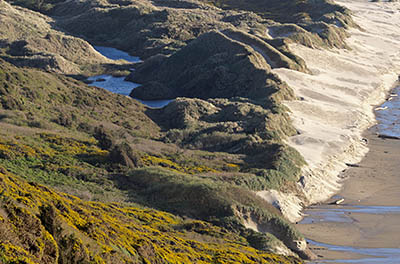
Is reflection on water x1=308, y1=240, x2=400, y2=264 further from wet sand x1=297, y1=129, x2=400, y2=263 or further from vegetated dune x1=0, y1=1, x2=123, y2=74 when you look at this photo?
vegetated dune x1=0, y1=1, x2=123, y2=74

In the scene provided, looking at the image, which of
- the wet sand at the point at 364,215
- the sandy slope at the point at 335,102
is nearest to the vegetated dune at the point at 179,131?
the sandy slope at the point at 335,102

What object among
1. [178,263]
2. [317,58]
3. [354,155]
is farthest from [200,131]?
[317,58]

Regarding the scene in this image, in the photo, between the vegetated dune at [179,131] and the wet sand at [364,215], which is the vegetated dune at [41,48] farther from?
the wet sand at [364,215]

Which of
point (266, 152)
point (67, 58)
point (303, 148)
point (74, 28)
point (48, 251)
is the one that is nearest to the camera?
point (48, 251)

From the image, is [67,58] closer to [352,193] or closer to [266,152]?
[266,152]

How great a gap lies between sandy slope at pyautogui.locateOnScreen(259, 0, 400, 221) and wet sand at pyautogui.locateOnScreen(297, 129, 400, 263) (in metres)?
0.84

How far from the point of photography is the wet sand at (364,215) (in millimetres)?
21328

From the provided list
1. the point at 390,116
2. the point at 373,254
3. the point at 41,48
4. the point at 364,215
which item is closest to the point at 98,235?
the point at 373,254

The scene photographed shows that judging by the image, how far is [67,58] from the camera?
5238 centimetres

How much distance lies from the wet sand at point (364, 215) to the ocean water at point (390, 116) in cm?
658

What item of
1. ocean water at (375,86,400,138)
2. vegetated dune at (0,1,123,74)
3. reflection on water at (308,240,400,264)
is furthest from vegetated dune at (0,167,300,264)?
vegetated dune at (0,1,123,74)

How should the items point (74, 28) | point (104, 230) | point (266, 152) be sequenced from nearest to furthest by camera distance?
point (104, 230) → point (266, 152) → point (74, 28)

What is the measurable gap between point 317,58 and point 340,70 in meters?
3.11

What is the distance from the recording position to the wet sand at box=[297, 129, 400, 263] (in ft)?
70.0
